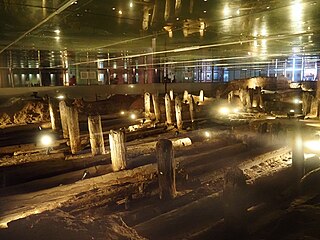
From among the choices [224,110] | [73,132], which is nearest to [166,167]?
[73,132]

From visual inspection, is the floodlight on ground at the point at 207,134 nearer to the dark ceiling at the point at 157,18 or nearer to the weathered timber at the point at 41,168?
the dark ceiling at the point at 157,18

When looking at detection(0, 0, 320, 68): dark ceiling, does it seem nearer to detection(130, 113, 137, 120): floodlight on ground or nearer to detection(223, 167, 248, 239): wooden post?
detection(223, 167, 248, 239): wooden post

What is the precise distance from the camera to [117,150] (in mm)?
7887

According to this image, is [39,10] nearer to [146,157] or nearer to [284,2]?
[146,157]

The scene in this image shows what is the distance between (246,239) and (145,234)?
193cm

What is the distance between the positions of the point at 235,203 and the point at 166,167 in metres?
1.90

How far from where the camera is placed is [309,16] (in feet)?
29.9

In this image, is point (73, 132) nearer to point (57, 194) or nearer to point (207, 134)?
point (57, 194)

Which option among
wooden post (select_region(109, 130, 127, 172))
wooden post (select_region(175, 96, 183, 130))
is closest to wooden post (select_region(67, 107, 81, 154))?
wooden post (select_region(109, 130, 127, 172))

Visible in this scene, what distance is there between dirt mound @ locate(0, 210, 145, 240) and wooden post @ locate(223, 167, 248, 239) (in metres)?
1.82

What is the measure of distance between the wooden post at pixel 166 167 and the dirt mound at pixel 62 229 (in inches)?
77.3

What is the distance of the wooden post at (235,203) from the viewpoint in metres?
5.16

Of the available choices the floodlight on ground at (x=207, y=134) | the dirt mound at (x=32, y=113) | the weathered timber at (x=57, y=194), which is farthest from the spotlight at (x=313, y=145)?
the dirt mound at (x=32, y=113)

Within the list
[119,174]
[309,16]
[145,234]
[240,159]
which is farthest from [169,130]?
[145,234]
